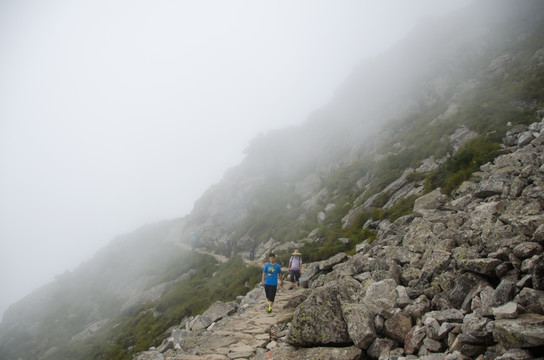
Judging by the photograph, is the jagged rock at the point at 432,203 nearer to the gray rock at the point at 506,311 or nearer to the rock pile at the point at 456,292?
the rock pile at the point at 456,292

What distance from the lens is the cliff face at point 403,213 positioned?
5.07 metres

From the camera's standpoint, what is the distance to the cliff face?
5070mm

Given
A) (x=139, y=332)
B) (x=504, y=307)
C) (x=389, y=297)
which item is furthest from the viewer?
(x=139, y=332)

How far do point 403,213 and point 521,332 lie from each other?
1123 cm

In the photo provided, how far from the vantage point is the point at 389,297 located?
6.41 meters

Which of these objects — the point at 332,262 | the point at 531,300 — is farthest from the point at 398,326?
the point at 332,262

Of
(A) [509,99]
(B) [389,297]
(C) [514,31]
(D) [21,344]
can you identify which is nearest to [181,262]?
(D) [21,344]

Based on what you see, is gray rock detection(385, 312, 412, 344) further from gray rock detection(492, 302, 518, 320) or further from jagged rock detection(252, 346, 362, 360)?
gray rock detection(492, 302, 518, 320)

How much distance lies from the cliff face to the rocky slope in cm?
3

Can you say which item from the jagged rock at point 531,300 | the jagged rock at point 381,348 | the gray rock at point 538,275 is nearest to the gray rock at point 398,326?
the jagged rock at point 381,348

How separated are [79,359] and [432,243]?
1066 inches

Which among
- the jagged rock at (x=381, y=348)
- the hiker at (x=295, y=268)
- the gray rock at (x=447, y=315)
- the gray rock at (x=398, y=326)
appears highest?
the gray rock at (x=447, y=315)

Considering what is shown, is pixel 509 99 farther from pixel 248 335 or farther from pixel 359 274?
pixel 248 335

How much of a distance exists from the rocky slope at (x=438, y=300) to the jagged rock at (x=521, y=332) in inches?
0.4
